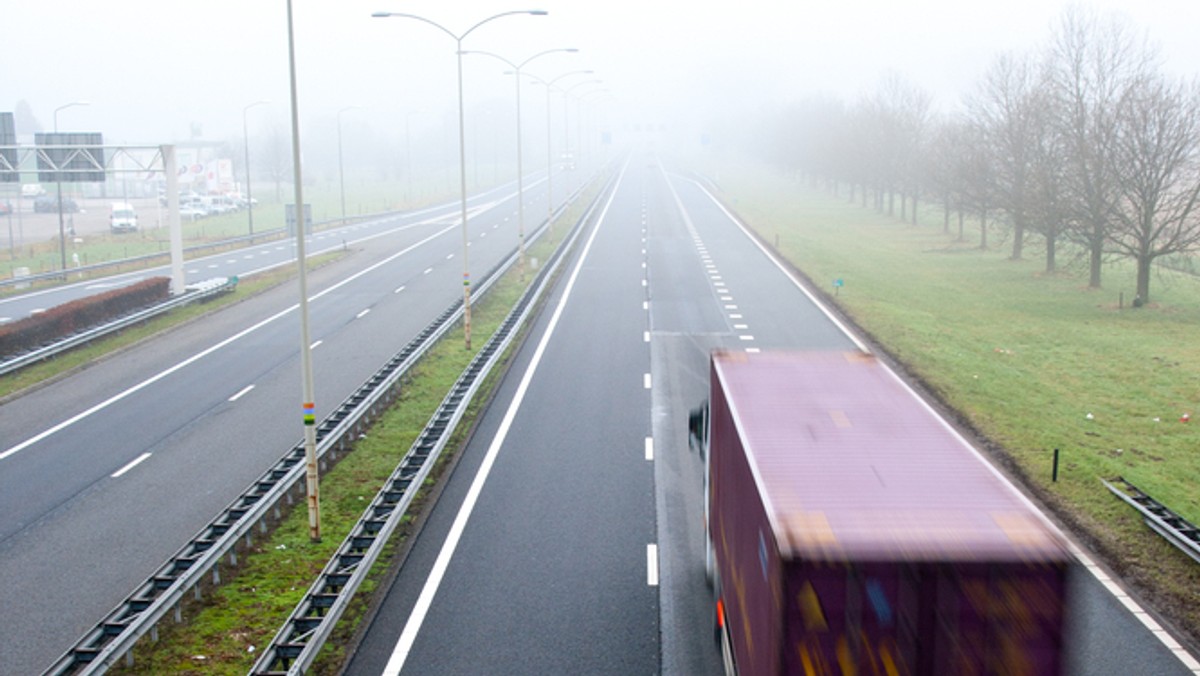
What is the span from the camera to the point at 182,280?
139ft

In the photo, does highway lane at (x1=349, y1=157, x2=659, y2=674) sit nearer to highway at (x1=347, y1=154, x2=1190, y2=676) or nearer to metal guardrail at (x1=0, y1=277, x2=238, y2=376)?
highway at (x1=347, y1=154, x2=1190, y2=676)

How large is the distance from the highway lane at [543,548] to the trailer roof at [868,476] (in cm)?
366

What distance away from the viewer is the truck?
7023mm

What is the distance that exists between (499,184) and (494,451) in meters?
120

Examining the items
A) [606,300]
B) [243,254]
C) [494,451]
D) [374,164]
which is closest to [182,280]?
[606,300]

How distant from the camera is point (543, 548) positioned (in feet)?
52.6

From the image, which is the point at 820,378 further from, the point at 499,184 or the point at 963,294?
the point at 499,184

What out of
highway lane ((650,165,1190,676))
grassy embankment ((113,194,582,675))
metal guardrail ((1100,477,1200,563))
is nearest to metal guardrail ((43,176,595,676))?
grassy embankment ((113,194,582,675))

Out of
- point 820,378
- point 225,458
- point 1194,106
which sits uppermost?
point 1194,106

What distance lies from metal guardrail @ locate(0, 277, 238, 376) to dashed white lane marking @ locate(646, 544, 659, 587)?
2135cm

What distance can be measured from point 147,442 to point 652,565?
499 inches

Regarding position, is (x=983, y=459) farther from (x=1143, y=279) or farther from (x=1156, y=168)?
(x=1143, y=279)

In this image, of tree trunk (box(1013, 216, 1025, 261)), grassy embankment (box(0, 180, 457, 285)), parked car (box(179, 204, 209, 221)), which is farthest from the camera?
parked car (box(179, 204, 209, 221))

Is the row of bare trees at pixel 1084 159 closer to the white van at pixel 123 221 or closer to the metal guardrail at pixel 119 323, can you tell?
the metal guardrail at pixel 119 323
